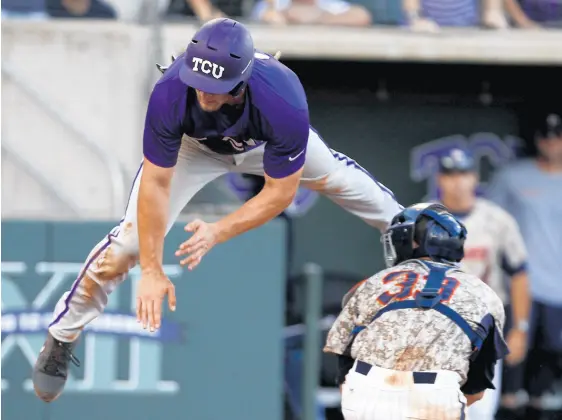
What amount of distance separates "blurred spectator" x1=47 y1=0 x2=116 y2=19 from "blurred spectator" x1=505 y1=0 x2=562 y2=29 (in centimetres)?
305

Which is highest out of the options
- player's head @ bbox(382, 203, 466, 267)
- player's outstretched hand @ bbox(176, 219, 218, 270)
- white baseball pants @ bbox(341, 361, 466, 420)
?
player's head @ bbox(382, 203, 466, 267)

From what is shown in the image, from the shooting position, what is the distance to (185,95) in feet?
19.5

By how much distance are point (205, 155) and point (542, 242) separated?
16.3 ft

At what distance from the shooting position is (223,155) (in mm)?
6594

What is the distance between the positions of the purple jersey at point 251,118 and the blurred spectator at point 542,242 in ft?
17.0

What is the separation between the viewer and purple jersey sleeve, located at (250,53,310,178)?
235 inches

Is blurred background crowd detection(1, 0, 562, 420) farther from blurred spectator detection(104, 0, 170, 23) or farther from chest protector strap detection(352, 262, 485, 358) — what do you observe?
chest protector strap detection(352, 262, 485, 358)

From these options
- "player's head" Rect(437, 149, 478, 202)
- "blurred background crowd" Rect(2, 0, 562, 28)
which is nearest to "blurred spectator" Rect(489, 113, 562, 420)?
"blurred background crowd" Rect(2, 0, 562, 28)

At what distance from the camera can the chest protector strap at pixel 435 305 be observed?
609 cm

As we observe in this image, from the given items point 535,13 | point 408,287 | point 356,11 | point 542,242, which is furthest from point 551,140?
point 408,287

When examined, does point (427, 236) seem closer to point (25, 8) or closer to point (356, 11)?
point (356, 11)

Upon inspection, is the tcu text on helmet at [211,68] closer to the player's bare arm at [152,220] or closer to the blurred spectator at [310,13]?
the player's bare arm at [152,220]

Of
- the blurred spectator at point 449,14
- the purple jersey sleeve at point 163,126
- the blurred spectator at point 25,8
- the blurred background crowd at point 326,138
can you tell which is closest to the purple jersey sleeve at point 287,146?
the purple jersey sleeve at point 163,126

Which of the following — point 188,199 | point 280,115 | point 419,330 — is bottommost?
point 419,330
